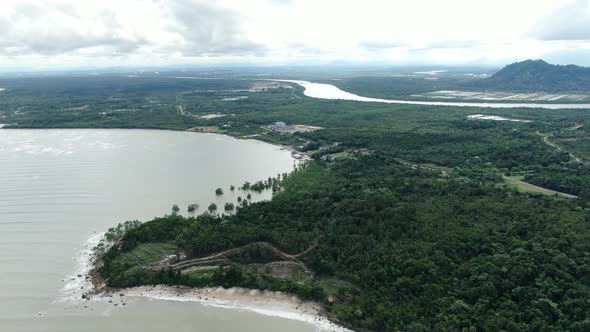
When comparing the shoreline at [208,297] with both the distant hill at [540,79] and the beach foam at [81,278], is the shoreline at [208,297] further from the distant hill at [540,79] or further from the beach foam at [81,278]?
the distant hill at [540,79]

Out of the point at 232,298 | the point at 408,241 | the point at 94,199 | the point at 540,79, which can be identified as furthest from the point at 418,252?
the point at 540,79

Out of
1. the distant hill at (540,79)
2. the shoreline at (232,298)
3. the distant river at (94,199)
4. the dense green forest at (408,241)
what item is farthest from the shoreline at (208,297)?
the distant hill at (540,79)

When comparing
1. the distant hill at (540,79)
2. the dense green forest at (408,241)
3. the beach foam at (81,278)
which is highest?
the distant hill at (540,79)

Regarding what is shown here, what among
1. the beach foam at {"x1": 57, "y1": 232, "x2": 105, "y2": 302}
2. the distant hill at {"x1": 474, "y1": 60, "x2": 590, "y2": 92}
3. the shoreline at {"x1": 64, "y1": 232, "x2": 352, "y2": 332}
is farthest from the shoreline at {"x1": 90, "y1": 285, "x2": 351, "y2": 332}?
the distant hill at {"x1": 474, "y1": 60, "x2": 590, "y2": 92}

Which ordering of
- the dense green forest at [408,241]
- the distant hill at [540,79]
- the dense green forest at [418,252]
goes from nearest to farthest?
the dense green forest at [418,252], the dense green forest at [408,241], the distant hill at [540,79]

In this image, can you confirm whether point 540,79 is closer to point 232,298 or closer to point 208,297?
point 232,298

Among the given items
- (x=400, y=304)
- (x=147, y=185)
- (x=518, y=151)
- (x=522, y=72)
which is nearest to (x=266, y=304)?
(x=400, y=304)

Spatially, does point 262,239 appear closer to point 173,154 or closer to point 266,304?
point 266,304
